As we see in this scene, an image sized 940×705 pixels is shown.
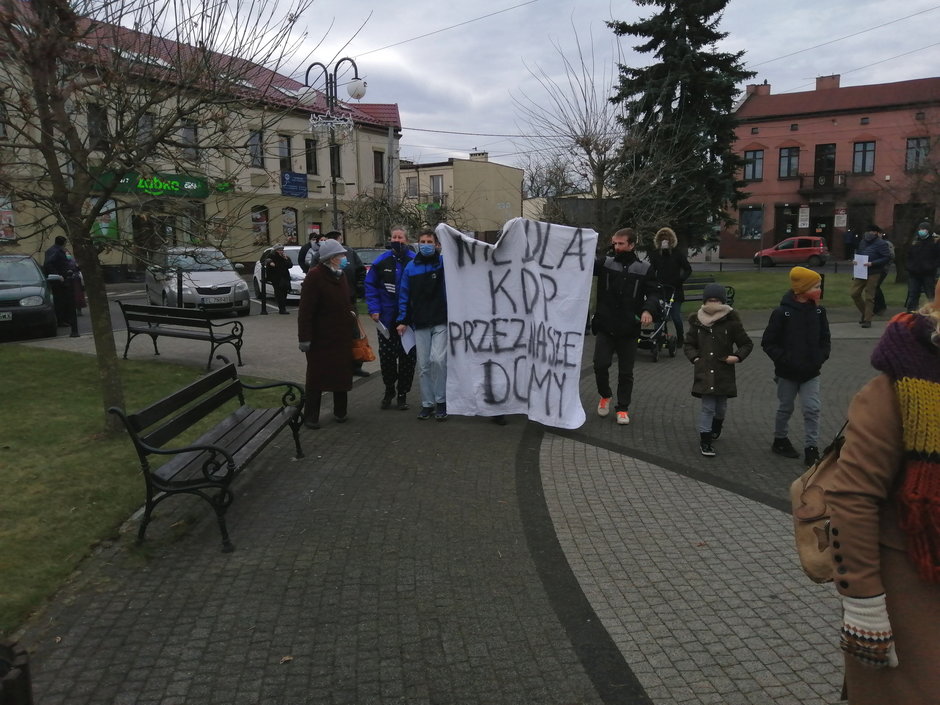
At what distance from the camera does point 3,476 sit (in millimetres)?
5855

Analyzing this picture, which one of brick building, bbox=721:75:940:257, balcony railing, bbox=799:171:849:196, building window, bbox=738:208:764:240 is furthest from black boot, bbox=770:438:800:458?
building window, bbox=738:208:764:240

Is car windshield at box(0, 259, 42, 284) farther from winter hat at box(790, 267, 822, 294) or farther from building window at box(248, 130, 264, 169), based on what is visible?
winter hat at box(790, 267, 822, 294)

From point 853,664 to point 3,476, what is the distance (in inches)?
237

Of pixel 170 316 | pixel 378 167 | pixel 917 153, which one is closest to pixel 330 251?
pixel 170 316

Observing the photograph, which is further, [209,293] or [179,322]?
[209,293]

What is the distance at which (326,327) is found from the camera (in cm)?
748

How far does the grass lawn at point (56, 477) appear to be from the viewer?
4375 millimetres

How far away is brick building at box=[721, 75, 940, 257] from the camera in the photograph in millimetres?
50719

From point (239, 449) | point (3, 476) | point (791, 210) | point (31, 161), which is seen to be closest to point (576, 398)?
point (239, 449)

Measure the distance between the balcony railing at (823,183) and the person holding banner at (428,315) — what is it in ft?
171

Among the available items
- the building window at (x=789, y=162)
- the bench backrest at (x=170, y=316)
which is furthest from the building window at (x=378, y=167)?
the bench backrest at (x=170, y=316)

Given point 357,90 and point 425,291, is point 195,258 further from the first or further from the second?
point 357,90

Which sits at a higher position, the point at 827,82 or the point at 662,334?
the point at 827,82

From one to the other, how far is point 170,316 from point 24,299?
5143mm
